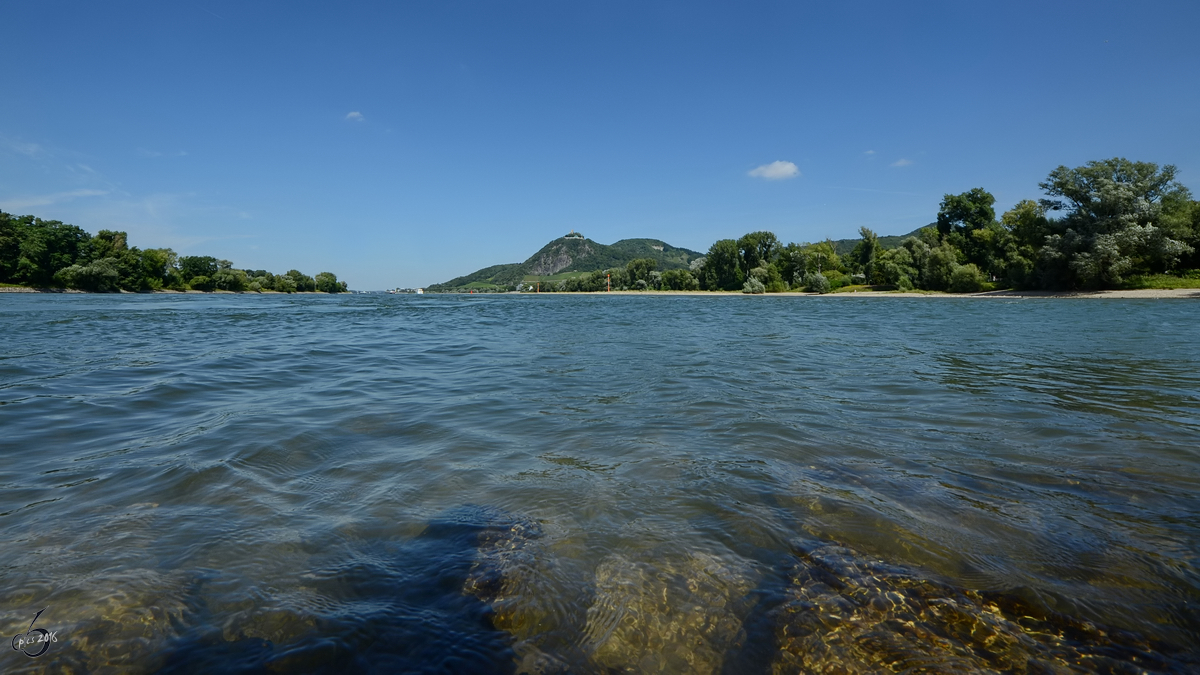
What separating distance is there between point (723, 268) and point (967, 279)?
5996 cm

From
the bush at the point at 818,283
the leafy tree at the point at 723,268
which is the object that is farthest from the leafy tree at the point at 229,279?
the bush at the point at 818,283

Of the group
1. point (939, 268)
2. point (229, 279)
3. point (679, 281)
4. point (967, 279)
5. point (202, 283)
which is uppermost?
point (229, 279)

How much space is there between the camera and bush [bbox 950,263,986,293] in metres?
69.6

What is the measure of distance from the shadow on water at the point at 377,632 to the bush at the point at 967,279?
84058mm

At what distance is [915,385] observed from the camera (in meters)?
9.91

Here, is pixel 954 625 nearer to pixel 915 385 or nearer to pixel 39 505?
pixel 39 505

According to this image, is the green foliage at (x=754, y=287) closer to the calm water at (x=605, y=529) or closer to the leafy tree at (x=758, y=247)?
the leafy tree at (x=758, y=247)

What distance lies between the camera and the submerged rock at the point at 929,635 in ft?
8.48

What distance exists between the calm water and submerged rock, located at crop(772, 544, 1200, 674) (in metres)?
0.02

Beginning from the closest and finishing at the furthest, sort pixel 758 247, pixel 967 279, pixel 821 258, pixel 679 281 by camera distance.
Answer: pixel 967 279
pixel 821 258
pixel 758 247
pixel 679 281

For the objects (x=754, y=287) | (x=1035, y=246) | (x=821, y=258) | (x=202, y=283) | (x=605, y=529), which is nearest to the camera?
(x=605, y=529)

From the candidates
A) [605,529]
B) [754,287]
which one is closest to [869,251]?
[754,287]

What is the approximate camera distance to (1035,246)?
210ft

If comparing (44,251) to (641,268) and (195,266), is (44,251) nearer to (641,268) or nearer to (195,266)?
(195,266)
